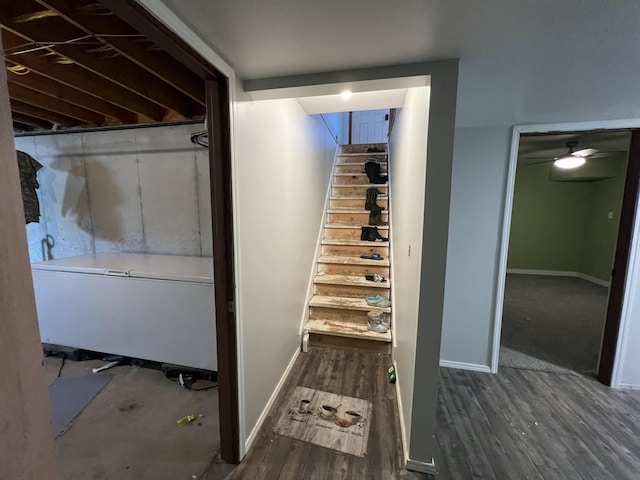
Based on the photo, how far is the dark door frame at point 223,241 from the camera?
4.27 feet

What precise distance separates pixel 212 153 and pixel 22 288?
958 millimetres

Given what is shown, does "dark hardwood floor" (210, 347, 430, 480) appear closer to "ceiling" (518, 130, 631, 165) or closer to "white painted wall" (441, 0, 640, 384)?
"white painted wall" (441, 0, 640, 384)

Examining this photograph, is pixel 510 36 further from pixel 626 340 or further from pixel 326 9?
pixel 626 340

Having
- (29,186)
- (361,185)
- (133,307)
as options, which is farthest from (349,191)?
(29,186)

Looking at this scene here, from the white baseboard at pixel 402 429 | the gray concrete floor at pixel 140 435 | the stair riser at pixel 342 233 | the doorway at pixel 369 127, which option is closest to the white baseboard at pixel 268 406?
the gray concrete floor at pixel 140 435

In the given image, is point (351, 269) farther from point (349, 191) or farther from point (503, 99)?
point (503, 99)

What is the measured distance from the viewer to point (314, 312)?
2.97 m

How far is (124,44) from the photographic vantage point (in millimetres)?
1367

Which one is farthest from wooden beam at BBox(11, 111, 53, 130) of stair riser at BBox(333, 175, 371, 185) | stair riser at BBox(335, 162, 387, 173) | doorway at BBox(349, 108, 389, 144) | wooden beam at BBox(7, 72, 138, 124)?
doorway at BBox(349, 108, 389, 144)

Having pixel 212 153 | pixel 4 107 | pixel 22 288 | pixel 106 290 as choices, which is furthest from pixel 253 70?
pixel 106 290

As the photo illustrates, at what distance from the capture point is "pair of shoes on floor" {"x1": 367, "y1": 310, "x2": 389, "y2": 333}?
2.66 meters

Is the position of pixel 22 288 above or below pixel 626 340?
above

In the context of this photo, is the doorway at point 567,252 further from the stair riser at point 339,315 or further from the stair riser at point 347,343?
the stair riser at point 339,315

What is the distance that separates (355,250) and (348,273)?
37cm
